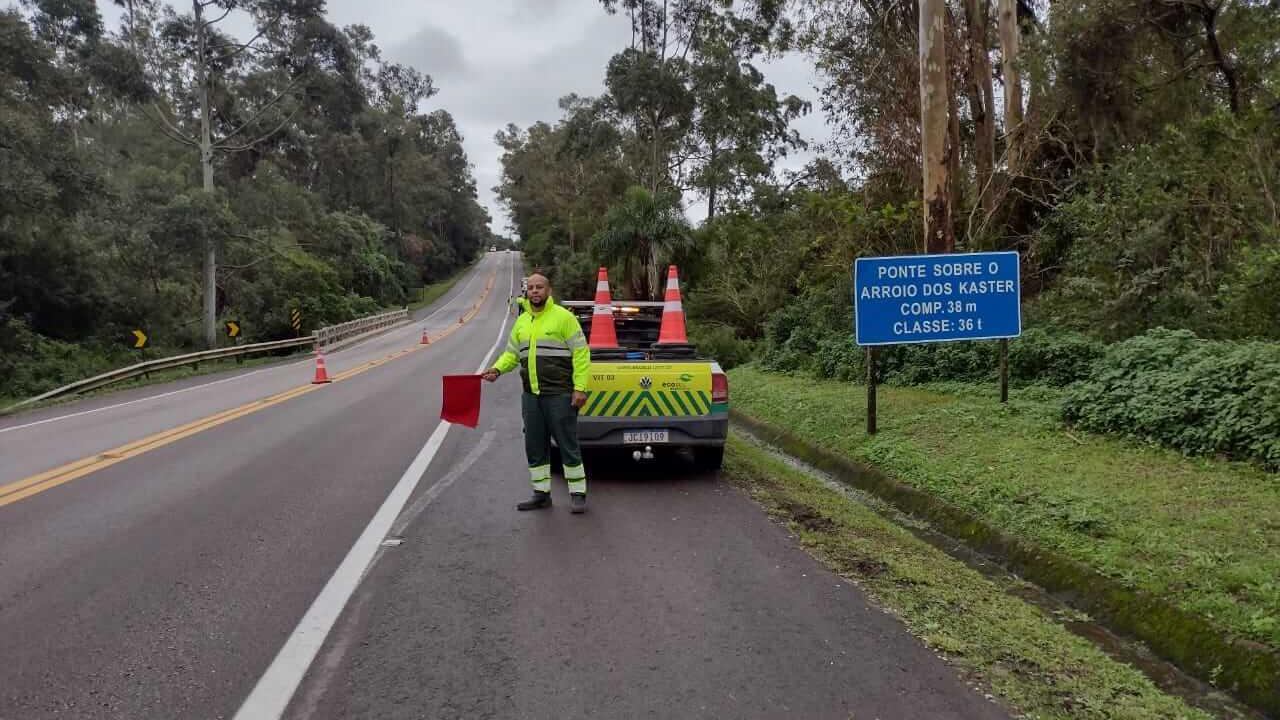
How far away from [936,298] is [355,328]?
37.0m

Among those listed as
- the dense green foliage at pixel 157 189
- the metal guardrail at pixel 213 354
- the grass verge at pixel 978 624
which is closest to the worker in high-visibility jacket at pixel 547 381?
the grass verge at pixel 978 624

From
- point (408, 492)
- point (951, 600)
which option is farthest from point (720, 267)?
point (951, 600)

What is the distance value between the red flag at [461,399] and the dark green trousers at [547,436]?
0.82m

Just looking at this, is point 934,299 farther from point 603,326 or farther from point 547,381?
point 547,381

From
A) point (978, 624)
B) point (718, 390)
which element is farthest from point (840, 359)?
point (978, 624)

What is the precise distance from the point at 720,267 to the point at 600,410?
57.0 feet

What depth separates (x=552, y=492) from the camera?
7445 mm

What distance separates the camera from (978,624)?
14.3 ft

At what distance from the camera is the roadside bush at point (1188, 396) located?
22.2ft

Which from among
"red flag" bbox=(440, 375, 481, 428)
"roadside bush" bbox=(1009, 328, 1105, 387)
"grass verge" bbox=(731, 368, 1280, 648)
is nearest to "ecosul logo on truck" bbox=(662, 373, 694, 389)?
"red flag" bbox=(440, 375, 481, 428)

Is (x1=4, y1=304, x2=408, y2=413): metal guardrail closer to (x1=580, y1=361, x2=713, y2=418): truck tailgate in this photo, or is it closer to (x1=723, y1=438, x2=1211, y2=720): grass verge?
(x1=580, y1=361, x2=713, y2=418): truck tailgate

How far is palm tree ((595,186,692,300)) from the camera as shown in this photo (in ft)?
92.1

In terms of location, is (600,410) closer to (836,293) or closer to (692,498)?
(692,498)

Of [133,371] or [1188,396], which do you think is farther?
[133,371]
